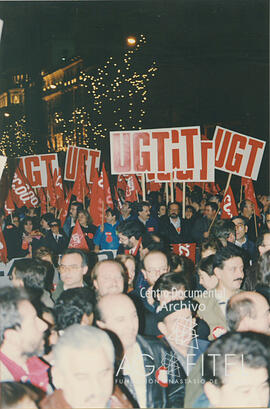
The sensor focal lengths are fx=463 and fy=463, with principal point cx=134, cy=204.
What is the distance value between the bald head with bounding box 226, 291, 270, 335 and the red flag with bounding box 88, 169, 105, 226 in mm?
4438

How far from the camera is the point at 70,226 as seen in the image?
8.02m

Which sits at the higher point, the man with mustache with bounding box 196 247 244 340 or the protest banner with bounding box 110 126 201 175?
the protest banner with bounding box 110 126 201 175

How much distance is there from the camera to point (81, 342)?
245 centimetres

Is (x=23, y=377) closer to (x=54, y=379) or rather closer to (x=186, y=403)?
(x=54, y=379)

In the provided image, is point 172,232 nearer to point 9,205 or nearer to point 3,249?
point 3,249

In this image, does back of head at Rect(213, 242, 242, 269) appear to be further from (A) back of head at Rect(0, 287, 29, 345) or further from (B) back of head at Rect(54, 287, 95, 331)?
(A) back of head at Rect(0, 287, 29, 345)

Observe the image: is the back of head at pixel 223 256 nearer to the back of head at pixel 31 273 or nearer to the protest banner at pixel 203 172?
the back of head at pixel 31 273

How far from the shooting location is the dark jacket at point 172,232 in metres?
7.36

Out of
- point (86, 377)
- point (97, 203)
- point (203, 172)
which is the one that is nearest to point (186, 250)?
point (203, 172)

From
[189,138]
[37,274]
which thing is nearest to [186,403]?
[37,274]

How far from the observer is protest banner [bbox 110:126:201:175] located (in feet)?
20.1

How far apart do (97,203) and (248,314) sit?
491 centimetres

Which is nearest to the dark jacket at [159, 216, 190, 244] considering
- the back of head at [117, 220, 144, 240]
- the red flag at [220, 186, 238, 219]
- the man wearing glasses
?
the red flag at [220, 186, 238, 219]

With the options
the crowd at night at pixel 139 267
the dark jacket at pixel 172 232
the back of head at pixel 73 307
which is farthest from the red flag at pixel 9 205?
the back of head at pixel 73 307
